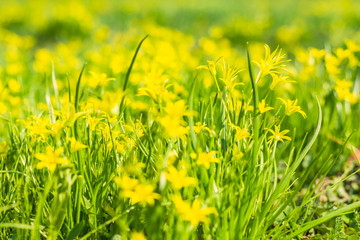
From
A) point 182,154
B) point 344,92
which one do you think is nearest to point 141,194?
point 182,154

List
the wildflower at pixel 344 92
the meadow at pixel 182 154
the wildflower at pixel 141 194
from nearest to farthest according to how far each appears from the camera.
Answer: the wildflower at pixel 141 194 → the meadow at pixel 182 154 → the wildflower at pixel 344 92

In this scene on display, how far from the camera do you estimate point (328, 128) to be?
232cm

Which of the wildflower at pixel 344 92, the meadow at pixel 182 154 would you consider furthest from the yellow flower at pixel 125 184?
the wildflower at pixel 344 92

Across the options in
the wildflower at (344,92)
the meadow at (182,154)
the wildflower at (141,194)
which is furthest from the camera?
the wildflower at (344,92)

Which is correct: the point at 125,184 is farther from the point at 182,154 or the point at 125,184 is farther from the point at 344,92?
the point at 344,92

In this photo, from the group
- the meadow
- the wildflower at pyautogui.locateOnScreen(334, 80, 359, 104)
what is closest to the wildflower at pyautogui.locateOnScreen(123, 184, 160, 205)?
the meadow

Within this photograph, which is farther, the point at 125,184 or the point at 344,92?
the point at 344,92

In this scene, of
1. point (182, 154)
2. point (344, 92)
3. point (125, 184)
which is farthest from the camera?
point (344, 92)

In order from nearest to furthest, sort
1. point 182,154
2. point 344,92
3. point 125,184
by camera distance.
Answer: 1. point 125,184
2. point 182,154
3. point 344,92

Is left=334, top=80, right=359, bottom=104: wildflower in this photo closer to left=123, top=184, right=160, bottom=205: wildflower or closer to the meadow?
the meadow

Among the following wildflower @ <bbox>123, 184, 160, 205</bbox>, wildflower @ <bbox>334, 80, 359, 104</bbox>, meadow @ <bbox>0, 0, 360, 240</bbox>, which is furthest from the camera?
wildflower @ <bbox>334, 80, 359, 104</bbox>

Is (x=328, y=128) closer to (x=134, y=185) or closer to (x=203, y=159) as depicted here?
(x=203, y=159)

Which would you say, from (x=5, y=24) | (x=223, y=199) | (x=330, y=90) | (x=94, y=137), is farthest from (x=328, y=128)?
(x=5, y=24)

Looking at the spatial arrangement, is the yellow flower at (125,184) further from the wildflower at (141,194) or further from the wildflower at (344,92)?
the wildflower at (344,92)
